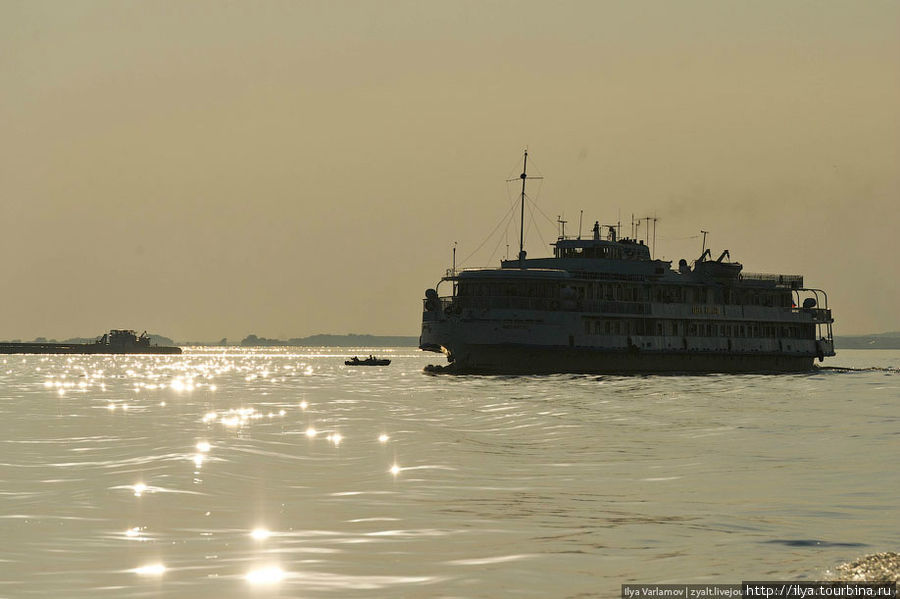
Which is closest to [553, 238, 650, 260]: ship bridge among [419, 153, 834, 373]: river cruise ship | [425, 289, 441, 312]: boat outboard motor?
[419, 153, 834, 373]: river cruise ship

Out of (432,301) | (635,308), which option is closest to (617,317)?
(635,308)

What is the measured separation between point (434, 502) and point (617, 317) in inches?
3086

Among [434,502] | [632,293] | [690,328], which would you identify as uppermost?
[632,293]

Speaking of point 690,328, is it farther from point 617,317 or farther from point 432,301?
point 432,301

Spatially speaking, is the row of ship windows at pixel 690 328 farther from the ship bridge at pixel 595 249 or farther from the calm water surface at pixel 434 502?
the calm water surface at pixel 434 502

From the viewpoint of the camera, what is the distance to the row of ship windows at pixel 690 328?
3873 inches

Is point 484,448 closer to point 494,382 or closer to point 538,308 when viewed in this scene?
point 494,382

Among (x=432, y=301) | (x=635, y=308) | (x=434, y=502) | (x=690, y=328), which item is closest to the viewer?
(x=434, y=502)

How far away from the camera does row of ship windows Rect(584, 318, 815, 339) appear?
98375 millimetres

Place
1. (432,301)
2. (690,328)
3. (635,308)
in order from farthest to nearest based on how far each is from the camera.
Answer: (690,328) → (635,308) → (432,301)

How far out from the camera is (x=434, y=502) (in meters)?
22.3

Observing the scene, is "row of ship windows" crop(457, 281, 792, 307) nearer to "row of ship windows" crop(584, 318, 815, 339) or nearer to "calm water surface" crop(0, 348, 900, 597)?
"row of ship windows" crop(584, 318, 815, 339)

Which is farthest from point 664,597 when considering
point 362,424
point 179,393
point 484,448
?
point 179,393

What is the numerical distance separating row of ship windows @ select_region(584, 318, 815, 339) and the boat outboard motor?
41.4 feet
